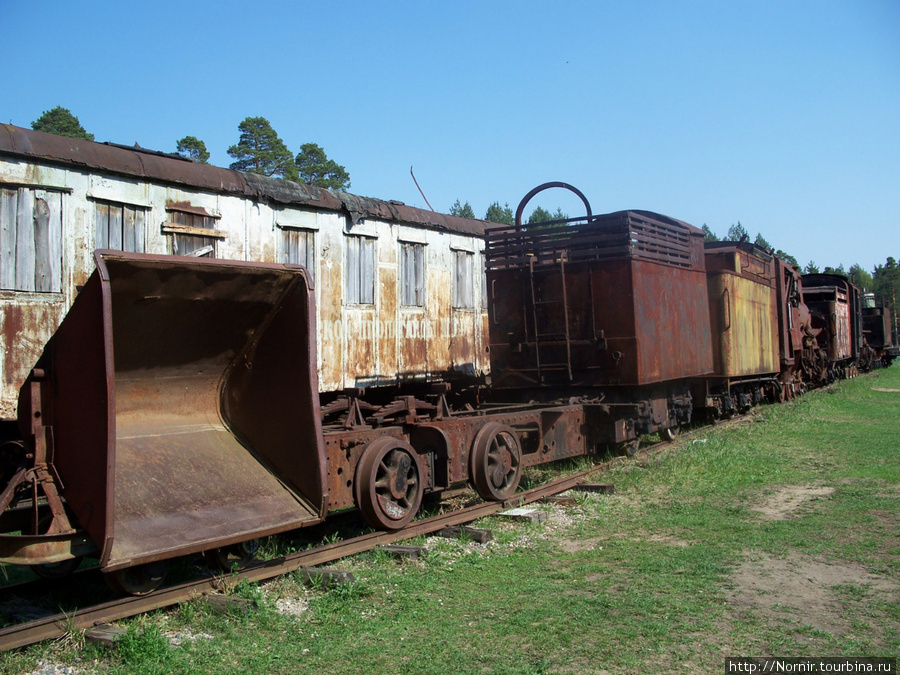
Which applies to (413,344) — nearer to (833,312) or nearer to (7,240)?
(7,240)

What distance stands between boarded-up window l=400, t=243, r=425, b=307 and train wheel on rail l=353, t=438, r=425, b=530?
5.42m

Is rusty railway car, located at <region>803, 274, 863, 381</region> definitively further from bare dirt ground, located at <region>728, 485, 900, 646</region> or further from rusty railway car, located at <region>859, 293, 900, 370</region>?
bare dirt ground, located at <region>728, 485, 900, 646</region>

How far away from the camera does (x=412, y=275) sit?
11.9m

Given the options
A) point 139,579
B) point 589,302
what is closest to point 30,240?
point 139,579

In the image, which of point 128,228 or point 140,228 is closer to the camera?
point 128,228

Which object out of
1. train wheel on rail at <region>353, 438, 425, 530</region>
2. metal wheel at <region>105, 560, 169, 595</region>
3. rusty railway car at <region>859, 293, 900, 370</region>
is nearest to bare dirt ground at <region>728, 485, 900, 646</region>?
train wheel on rail at <region>353, 438, 425, 530</region>

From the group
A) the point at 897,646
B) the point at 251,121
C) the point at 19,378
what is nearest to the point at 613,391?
the point at 897,646

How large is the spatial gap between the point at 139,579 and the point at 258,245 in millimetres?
5683

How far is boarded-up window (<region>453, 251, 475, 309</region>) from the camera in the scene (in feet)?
42.5

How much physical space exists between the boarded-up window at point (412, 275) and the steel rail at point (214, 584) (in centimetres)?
505

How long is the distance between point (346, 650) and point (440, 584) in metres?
1.22

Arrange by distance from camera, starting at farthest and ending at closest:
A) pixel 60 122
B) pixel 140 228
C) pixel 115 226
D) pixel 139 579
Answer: pixel 60 122
pixel 140 228
pixel 115 226
pixel 139 579

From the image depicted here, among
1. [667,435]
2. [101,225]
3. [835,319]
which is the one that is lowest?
[667,435]

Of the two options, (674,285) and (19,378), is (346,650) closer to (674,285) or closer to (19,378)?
(19,378)
